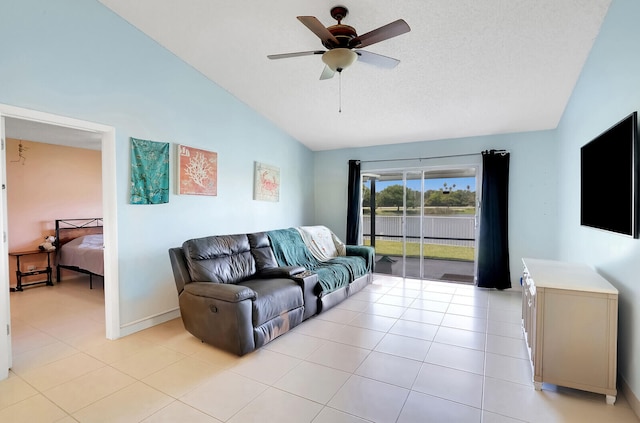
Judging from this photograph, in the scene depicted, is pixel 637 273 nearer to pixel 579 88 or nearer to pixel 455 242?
pixel 579 88

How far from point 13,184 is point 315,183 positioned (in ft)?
16.6

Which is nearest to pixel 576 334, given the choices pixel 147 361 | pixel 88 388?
pixel 147 361

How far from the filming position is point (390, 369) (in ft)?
7.96

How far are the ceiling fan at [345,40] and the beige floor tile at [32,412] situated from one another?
288 cm

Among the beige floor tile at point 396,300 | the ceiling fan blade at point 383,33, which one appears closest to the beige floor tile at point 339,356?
the beige floor tile at point 396,300

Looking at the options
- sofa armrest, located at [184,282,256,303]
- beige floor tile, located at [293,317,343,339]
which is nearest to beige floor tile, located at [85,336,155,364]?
sofa armrest, located at [184,282,256,303]

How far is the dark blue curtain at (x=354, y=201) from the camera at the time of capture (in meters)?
5.87

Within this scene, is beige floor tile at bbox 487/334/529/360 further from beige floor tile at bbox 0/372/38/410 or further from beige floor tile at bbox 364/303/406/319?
beige floor tile at bbox 0/372/38/410

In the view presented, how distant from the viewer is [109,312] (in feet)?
9.89

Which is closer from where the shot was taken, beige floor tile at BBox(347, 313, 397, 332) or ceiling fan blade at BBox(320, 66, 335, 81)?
ceiling fan blade at BBox(320, 66, 335, 81)

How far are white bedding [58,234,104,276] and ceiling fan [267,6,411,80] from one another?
4.10m

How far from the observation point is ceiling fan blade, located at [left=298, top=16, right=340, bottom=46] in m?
1.97

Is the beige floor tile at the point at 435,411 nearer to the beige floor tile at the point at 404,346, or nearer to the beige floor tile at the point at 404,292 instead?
the beige floor tile at the point at 404,346

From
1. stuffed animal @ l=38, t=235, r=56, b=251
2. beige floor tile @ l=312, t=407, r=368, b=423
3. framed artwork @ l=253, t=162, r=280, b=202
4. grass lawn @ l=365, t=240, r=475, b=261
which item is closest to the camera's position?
beige floor tile @ l=312, t=407, r=368, b=423
